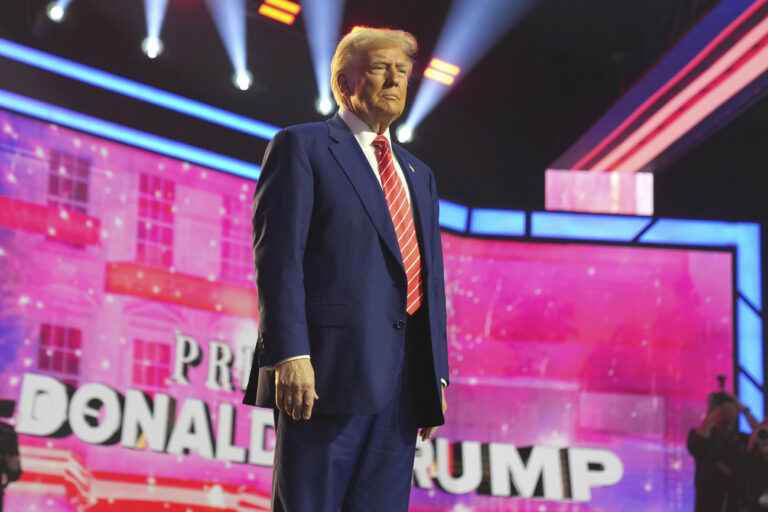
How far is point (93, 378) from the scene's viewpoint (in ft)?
12.2

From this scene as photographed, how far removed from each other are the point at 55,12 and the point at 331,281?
3022 mm

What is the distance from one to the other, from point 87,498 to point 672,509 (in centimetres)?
288

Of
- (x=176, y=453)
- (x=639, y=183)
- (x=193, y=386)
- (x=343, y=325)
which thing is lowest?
(x=176, y=453)

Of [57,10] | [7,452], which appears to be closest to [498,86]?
[57,10]

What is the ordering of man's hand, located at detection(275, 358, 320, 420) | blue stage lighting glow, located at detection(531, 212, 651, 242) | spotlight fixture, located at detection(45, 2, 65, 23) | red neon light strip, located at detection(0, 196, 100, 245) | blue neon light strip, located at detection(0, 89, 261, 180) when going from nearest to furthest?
1. man's hand, located at detection(275, 358, 320, 420)
2. red neon light strip, located at detection(0, 196, 100, 245)
3. blue neon light strip, located at detection(0, 89, 261, 180)
4. spotlight fixture, located at detection(45, 2, 65, 23)
5. blue stage lighting glow, located at detection(531, 212, 651, 242)

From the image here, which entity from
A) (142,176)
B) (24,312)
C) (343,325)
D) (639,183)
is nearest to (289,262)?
(343,325)

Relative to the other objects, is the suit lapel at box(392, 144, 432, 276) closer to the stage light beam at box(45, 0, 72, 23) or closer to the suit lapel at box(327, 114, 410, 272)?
the suit lapel at box(327, 114, 410, 272)

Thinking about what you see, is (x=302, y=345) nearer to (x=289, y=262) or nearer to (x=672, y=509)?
(x=289, y=262)

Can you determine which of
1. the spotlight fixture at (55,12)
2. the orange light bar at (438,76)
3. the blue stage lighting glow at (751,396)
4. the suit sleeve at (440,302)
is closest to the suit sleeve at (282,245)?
the suit sleeve at (440,302)

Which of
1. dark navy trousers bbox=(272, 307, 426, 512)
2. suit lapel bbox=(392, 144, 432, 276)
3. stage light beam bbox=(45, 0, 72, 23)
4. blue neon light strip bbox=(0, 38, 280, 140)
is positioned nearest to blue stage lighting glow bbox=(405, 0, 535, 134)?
blue neon light strip bbox=(0, 38, 280, 140)

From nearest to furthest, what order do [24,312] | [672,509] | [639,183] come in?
[24,312] → [672,509] → [639,183]

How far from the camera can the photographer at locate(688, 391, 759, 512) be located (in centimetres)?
455

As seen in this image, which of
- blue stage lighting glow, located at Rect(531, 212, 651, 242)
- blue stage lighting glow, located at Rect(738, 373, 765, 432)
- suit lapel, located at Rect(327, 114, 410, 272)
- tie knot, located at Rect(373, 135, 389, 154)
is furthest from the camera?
blue stage lighting glow, located at Rect(531, 212, 651, 242)

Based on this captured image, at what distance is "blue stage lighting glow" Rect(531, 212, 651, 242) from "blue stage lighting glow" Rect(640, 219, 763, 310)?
0.28 ft
